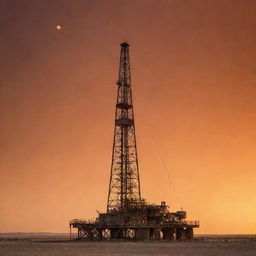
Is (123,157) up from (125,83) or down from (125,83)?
down

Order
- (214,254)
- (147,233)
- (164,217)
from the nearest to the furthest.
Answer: (214,254) → (147,233) → (164,217)

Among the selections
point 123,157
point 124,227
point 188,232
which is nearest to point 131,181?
point 123,157

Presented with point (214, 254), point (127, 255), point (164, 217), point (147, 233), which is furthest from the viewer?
point (164, 217)

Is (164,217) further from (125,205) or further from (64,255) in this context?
(64,255)

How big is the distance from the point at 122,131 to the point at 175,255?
44.6 m

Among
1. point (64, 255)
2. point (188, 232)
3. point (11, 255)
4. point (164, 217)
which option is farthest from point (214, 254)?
point (188, 232)

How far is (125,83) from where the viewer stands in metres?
95.8

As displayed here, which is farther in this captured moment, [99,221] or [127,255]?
[99,221]

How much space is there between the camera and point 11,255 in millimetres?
53000

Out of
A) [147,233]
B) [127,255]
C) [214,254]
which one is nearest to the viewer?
[127,255]

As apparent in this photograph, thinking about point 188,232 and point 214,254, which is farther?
point 188,232

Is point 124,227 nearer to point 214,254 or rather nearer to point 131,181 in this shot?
point 131,181

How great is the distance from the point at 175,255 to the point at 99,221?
39502 mm

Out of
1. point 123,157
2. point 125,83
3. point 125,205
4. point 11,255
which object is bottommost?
point 11,255
